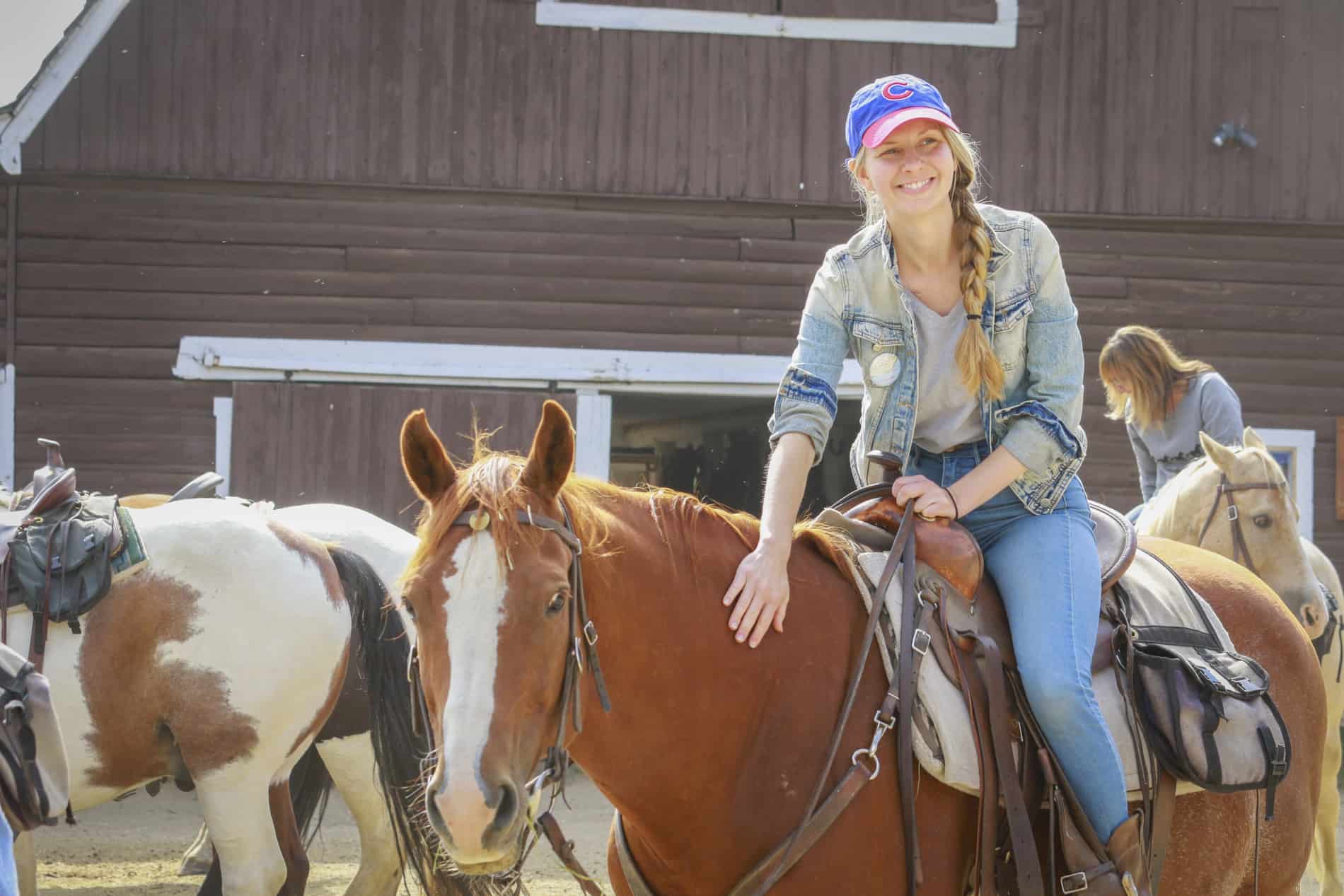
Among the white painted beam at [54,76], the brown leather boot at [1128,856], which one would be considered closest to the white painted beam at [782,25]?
the white painted beam at [54,76]

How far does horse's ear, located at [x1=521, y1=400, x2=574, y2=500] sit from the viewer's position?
2.03 m

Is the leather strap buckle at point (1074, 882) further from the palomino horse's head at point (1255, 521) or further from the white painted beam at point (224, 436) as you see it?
the white painted beam at point (224, 436)

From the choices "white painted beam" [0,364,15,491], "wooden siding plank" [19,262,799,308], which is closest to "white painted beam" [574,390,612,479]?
"wooden siding plank" [19,262,799,308]

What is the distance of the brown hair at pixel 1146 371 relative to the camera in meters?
5.55

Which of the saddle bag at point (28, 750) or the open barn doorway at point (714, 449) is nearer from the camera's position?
the saddle bag at point (28, 750)

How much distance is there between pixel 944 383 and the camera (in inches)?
102

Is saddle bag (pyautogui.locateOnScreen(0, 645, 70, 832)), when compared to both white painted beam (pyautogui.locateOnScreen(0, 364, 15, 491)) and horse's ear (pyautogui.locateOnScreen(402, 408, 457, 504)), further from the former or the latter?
white painted beam (pyautogui.locateOnScreen(0, 364, 15, 491))

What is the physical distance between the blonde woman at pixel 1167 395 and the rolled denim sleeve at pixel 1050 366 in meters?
3.14

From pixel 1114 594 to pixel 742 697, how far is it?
101cm

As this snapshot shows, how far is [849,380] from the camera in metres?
8.75

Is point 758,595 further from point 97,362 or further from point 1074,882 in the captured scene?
point 97,362

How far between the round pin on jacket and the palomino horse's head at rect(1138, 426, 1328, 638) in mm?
2878

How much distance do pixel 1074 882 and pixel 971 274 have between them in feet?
3.91

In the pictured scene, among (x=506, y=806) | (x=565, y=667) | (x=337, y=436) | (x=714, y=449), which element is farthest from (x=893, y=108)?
(x=714, y=449)
